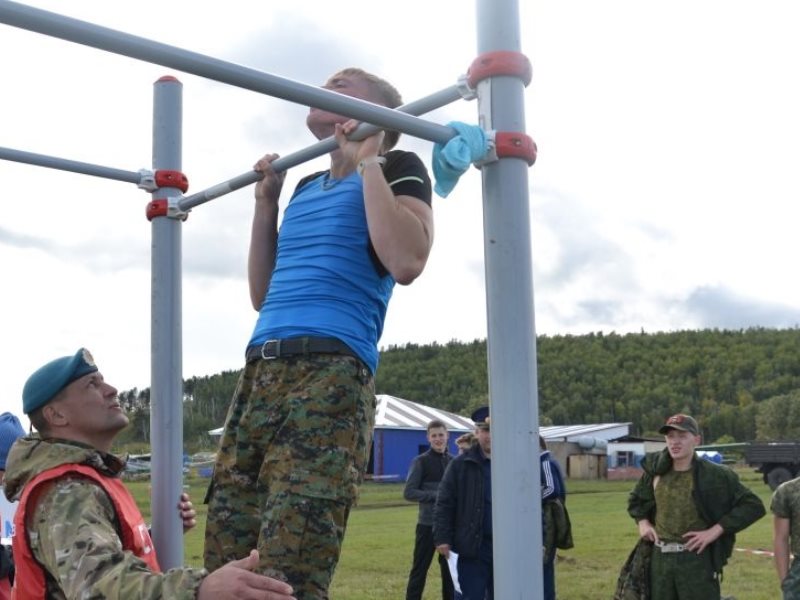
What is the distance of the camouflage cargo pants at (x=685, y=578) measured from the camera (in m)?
6.52

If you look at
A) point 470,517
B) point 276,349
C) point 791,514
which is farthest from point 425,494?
point 276,349

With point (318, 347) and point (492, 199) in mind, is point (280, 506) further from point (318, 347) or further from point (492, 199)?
point (492, 199)

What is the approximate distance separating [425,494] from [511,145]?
7816 mm

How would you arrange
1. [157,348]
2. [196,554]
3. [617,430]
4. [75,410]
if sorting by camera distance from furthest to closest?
[617,430], [196,554], [157,348], [75,410]

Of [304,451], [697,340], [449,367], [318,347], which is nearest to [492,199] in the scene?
[318,347]

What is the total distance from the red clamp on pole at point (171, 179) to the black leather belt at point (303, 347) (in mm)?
872

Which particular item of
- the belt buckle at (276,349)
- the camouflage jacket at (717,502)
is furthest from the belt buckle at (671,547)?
the belt buckle at (276,349)

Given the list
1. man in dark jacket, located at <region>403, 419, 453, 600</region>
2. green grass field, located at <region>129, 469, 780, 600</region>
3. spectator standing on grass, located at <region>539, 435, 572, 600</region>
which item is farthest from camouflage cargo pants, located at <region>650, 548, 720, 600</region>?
green grass field, located at <region>129, 469, 780, 600</region>

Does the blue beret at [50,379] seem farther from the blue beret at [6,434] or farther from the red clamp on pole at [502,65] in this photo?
the blue beret at [6,434]

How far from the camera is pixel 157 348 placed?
3.01 m

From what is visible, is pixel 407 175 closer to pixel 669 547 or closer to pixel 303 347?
pixel 303 347

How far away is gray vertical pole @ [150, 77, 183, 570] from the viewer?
9.64 ft

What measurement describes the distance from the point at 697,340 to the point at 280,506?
125 meters

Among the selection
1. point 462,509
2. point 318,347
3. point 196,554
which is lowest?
point 196,554
